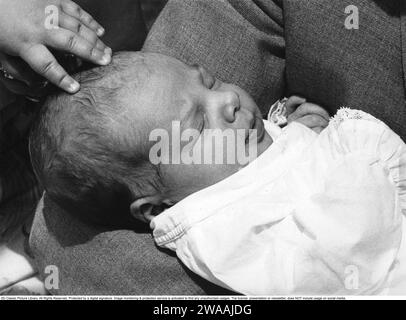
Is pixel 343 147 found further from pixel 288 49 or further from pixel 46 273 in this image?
pixel 46 273

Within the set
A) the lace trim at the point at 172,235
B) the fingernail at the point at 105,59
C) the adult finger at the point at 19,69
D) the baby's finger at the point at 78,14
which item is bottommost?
the lace trim at the point at 172,235

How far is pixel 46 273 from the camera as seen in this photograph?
1.35m

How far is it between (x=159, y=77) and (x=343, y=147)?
43cm

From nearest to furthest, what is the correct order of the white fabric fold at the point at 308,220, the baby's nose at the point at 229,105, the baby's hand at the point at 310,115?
the white fabric fold at the point at 308,220 < the baby's nose at the point at 229,105 < the baby's hand at the point at 310,115

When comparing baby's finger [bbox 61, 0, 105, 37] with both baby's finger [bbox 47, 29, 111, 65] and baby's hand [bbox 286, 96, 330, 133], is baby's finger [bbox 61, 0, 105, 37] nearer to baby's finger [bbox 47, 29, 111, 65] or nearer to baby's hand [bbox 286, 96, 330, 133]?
baby's finger [bbox 47, 29, 111, 65]

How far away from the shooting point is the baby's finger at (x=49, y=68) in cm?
113

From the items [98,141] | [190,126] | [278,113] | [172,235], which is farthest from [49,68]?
[278,113]

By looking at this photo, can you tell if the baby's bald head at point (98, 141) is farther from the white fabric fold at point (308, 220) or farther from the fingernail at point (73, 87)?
the white fabric fold at point (308, 220)

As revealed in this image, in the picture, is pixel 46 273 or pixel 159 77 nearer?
pixel 159 77

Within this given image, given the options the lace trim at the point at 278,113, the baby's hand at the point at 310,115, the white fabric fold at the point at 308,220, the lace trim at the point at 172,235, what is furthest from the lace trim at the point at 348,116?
the lace trim at the point at 172,235

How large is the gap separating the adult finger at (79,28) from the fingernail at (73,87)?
0.10m

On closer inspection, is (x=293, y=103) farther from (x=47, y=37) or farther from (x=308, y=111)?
(x=47, y=37)
